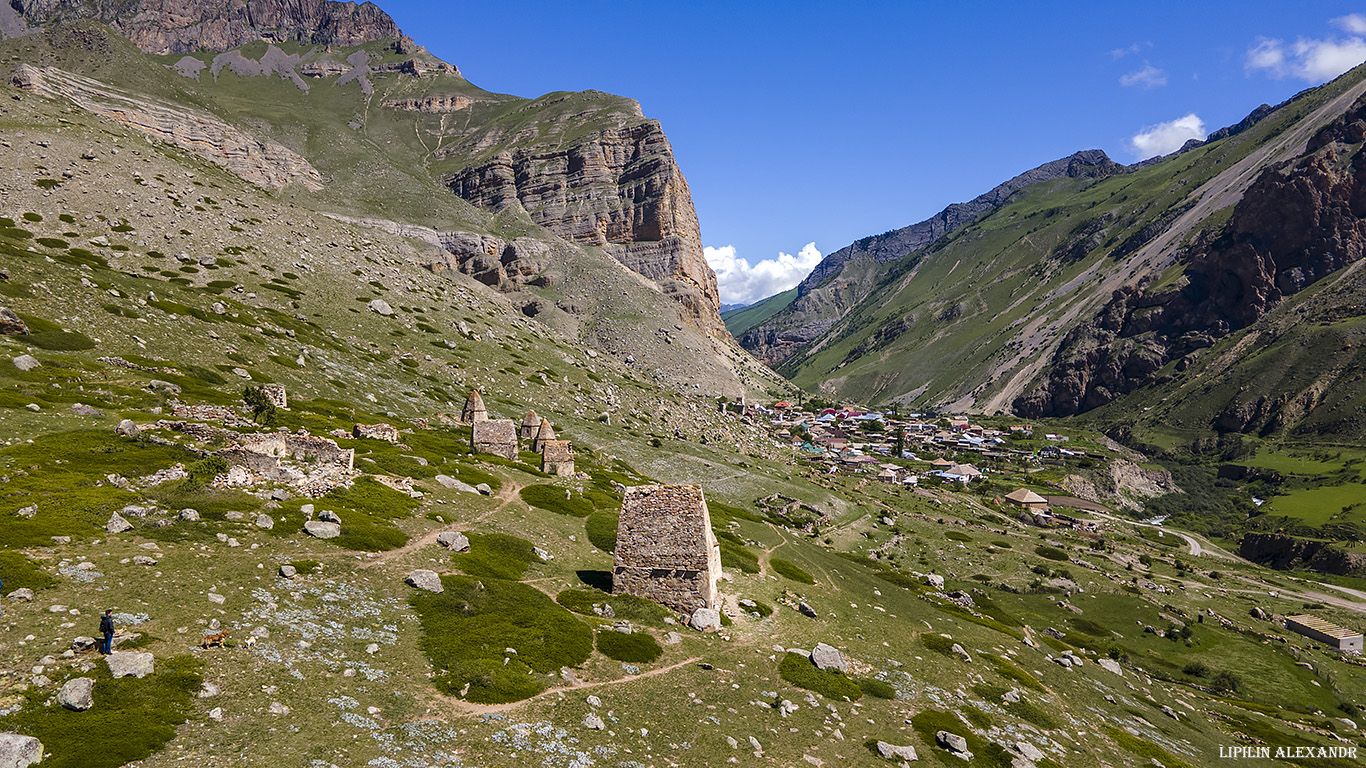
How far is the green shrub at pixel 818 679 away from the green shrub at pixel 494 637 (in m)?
9.88

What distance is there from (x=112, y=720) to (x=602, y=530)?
2970 cm

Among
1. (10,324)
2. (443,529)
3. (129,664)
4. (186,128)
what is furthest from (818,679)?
(186,128)

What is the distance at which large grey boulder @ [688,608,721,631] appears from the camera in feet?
102

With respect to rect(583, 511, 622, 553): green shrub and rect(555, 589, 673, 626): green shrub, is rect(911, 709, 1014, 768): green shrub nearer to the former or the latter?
rect(555, 589, 673, 626): green shrub

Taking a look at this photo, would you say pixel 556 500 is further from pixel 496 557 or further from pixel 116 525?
pixel 116 525

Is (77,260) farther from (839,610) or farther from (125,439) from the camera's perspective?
(839,610)

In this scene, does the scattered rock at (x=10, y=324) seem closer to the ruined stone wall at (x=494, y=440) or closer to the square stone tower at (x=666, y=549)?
the ruined stone wall at (x=494, y=440)

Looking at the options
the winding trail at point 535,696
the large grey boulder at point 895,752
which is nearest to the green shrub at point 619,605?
the winding trail at point 535,696

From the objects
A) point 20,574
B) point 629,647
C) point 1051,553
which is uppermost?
point 20,574

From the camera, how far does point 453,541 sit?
32.3m

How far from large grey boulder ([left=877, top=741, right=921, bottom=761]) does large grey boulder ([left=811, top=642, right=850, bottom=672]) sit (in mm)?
5321

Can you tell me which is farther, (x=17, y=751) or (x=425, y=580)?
(x=425, y=580)

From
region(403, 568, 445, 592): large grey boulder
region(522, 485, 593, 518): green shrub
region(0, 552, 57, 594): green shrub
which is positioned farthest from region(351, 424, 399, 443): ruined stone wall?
region(0, 552, 57, 594): green shrub

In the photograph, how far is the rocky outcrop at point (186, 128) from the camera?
472 ft
